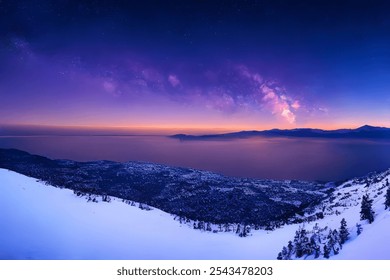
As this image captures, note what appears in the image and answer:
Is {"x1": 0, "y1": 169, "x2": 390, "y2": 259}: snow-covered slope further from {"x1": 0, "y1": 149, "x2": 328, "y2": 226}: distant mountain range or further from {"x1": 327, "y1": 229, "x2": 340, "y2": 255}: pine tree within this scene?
{"x1": 0, "y1": 149, "x2": 328, "y2": 226}: distant mountain range

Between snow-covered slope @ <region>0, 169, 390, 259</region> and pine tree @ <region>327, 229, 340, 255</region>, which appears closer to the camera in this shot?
snow-covered slope @ <region>0, 169, 390, 259</region>

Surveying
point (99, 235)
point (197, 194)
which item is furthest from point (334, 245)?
point (197, 194)

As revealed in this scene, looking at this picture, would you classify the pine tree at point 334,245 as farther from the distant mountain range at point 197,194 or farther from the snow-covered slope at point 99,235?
the distant mountain range at point 197,194

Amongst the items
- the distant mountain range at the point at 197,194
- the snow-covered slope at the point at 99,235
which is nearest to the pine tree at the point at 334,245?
the snow-covered slope at the point at 99,235

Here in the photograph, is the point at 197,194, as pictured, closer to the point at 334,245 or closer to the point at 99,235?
the point at 334,245

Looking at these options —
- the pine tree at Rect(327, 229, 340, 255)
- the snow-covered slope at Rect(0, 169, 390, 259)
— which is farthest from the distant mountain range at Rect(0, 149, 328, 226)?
the pine tree at Rect(327, 229, 340, 255)

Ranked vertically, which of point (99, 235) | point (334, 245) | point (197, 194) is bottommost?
point (197, 194)
